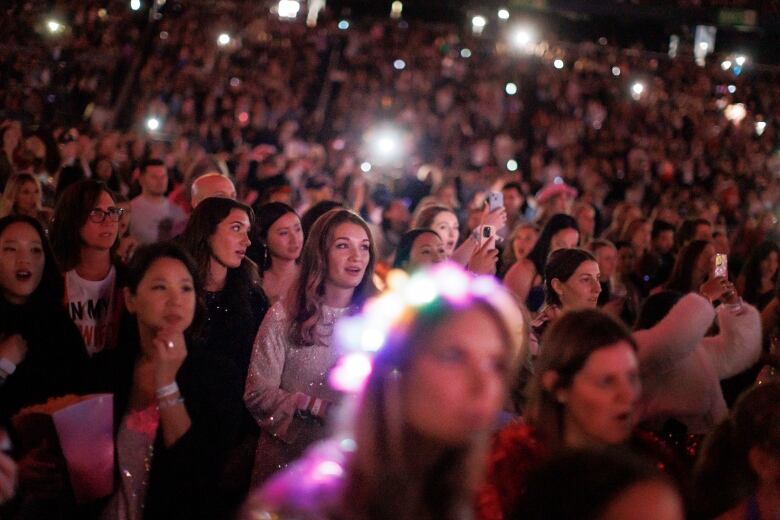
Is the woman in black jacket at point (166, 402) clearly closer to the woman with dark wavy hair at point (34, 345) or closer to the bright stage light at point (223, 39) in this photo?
the woman with dark wavy hair at point (34, 345)

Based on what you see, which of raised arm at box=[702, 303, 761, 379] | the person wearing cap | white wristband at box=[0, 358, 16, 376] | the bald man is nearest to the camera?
white wristband at box=[0, 358, 16, 376]

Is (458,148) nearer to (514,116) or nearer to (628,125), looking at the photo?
(514,116)

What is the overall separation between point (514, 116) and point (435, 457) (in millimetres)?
16776

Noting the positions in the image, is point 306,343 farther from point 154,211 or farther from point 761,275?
point 761,275

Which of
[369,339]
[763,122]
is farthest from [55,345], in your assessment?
[763,122]

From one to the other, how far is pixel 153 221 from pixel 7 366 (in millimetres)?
4233

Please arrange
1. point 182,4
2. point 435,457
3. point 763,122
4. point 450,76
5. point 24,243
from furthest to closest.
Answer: point 182,4 < point 450,76 < point 763,122 < point 24,243 < point 435,457

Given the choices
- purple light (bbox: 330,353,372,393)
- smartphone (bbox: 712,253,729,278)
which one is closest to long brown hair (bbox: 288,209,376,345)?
purple light (bbox: 330,353,372,393)

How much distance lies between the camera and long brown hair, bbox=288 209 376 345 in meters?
3.77

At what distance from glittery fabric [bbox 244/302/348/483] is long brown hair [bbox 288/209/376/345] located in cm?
4

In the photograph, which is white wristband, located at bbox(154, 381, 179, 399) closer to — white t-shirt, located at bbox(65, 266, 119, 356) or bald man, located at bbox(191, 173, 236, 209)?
white t-shirt, located at bbox(65, 266, 119, 356)

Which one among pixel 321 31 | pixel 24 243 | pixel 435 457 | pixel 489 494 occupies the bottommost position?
pixel 489 494

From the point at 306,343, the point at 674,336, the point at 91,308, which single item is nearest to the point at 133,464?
the point at 306,343

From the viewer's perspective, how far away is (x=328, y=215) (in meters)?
4.06
